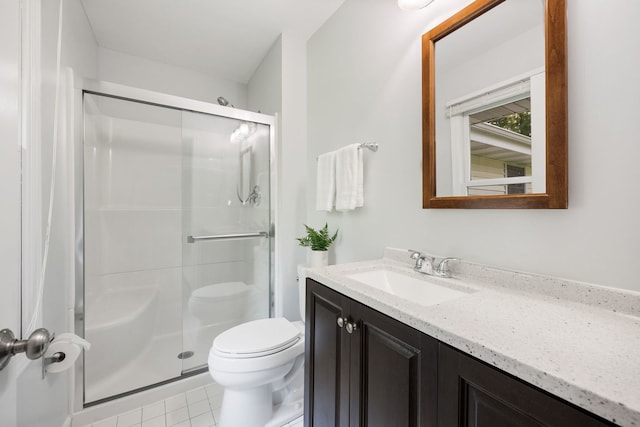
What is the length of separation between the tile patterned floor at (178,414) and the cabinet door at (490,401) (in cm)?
121

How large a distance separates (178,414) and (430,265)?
1.66 meters

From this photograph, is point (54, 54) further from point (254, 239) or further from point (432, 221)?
point (432, 221)

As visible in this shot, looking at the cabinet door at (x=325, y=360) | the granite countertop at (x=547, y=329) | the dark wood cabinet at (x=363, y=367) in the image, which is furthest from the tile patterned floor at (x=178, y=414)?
the granite countertop at (x=547, y=329)

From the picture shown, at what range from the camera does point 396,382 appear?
68 cm

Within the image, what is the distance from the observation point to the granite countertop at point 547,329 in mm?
382

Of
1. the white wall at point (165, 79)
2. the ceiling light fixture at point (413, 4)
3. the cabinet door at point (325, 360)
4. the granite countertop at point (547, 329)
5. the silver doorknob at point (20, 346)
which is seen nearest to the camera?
the granite countertop at point (547, 329)

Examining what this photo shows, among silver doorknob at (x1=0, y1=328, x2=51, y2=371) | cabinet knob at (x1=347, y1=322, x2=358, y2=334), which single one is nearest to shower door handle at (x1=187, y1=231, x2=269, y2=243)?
cabinet knob at (x1=347, y1=322, x2=358, y2=334)

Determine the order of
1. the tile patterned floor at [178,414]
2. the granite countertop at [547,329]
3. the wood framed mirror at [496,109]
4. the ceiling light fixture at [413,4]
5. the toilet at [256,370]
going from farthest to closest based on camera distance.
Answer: the tile patterned floor at [178,414] → the toilet at [256,370] → the ceiling light fixture at [413,4] → the wood framed mirror at [496,109] → the granite countertop at [547,329]

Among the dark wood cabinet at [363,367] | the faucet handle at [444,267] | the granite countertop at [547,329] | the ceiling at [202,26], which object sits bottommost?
the dark wood cabinet at [363,367]

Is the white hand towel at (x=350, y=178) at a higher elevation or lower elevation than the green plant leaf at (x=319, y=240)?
higher

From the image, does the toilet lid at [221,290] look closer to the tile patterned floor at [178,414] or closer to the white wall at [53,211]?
the tile patterned floor at [178,414]

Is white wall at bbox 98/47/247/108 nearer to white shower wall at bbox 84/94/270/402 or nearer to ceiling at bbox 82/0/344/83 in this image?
ceiling at bbox 82/0/344/83

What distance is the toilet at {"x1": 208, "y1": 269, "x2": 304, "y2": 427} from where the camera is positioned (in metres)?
1.24

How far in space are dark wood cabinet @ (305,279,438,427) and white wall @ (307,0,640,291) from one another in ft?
1.65
